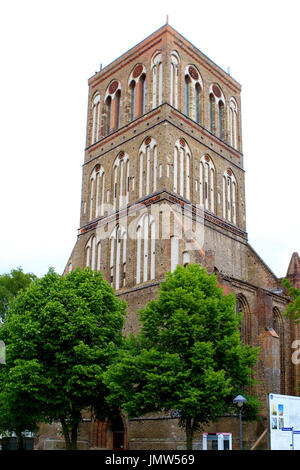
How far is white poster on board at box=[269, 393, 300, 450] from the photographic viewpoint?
16.9 metres

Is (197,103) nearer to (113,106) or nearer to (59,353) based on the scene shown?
(113,106)

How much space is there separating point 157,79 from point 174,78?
118 centimetres

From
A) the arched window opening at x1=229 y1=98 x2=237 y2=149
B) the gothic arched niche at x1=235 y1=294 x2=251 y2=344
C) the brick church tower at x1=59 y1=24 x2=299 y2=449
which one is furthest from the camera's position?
the arched window opening at x1=229 y1=98 x2=237 y2=149

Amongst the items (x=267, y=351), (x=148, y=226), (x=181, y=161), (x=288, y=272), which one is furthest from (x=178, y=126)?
(x=267, y=351)

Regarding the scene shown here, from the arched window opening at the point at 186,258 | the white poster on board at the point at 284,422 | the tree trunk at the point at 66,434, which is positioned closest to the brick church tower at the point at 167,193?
the arched window opening at the point at 186,258

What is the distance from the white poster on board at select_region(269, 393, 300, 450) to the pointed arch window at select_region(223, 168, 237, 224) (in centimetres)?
1996

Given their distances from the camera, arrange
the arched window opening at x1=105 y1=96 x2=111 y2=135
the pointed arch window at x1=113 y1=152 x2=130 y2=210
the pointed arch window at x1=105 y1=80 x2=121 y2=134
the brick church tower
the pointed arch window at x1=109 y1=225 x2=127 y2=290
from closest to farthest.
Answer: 1. the brick church tower
2. the pointed arch window at x1=109 y1=225 x2=127 y2=290
3. the pointed arch window at x1=113 y1=152 x2=130 y2=210
4. the pointed arch window at x1=105 y1=80 x2=121 y2=134
5. the arched window opening at x1=105 y1=96 x2=111 y2=135

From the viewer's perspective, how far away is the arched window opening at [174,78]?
3572 centimetres

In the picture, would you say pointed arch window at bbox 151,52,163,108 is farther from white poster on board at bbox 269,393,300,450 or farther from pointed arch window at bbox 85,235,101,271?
white poster on board at bbox 269,393,300,450

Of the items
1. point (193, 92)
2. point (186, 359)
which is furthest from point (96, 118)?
point (186, 359)

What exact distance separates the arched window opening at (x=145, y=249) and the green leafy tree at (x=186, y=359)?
318 inches

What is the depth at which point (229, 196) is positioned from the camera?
37750mm

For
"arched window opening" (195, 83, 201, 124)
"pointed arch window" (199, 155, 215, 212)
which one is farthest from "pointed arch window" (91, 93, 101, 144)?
"pointed arch window" (199, 155, 215, 212)

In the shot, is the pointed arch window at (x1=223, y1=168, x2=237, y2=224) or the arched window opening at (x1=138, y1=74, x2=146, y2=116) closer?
the arched window opening at (x1=138, y1=74, x2=146, y2=116)
